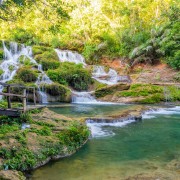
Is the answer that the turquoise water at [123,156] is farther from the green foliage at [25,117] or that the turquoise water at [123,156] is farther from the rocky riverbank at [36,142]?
the green foliage at [25,117]

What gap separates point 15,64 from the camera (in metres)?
22.9

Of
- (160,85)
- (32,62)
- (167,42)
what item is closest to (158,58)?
(167,42)

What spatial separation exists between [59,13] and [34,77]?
11552 mm

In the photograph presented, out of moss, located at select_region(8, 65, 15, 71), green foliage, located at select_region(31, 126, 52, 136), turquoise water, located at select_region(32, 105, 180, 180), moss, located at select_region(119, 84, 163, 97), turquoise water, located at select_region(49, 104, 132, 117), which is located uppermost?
moss, located at select_region(8, 65, 15, 71)

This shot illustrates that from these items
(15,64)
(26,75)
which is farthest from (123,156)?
(15,64)

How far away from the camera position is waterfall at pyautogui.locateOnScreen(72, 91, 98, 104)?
63.2 feet

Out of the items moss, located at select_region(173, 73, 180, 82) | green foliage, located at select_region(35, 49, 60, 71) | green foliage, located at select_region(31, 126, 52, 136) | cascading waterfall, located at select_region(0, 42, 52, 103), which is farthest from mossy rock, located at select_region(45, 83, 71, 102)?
green foliage, located at select_region(31, 126, 52, 136)

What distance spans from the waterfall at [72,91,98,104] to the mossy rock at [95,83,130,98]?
0.54 meters

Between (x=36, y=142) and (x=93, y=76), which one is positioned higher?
(x=93, y=76)

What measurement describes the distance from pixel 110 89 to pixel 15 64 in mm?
Answer: 8620

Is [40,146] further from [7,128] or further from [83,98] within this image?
[83,98]

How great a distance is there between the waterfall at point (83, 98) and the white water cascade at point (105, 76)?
11.5 ft

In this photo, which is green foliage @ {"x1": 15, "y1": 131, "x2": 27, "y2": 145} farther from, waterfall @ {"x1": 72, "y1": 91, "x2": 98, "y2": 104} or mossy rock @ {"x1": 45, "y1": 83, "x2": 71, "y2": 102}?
waterfall @ {"x1": 72, "y1": 91, "x2": 98, "y2": 104}

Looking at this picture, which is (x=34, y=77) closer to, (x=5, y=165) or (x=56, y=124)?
(x=56, y=124)
